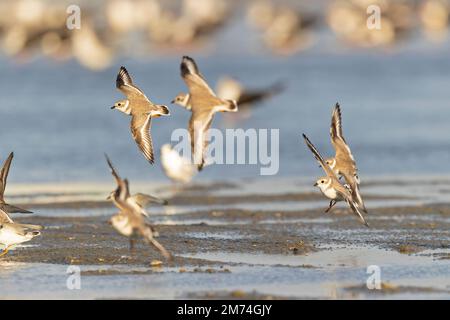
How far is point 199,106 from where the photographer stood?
12164 mm

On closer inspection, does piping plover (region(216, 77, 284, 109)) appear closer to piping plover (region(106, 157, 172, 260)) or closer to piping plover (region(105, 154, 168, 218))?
piping plover (region(105, 154, 168, 218))

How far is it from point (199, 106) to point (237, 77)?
18.3 m

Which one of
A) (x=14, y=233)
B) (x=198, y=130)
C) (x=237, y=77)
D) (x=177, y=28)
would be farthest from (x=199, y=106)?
(x=177, y=28)

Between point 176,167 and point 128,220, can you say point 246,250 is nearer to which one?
point 128,220

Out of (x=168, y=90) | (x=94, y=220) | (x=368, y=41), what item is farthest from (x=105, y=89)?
(x=94, y=220)

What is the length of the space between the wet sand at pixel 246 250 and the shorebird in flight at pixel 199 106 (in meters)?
0.98

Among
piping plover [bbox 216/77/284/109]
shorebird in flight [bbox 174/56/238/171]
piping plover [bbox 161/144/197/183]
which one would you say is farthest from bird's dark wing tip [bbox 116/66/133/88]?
piping plover [bbox 216/77/284/109]

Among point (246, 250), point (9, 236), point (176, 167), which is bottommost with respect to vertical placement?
point (246, 250)

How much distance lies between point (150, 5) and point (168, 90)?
17.5 metres

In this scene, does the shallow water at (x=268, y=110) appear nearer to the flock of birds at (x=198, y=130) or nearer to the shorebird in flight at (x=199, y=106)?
the flock of birds at (x=198, y=130)

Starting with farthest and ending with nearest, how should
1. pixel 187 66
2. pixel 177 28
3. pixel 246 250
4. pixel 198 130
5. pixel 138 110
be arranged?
pixel 177 28, pixel 138 110, pixel 198 130, pixel 187 66, pixel 246 250

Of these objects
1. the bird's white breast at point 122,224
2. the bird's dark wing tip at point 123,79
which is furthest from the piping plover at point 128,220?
the bird's dark wing tip at point 123,79

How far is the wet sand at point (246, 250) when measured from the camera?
32.0ft
